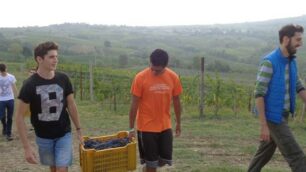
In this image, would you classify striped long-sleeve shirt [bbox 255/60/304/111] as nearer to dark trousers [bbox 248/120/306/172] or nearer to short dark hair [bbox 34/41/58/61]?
dark trousers [bbox 248/120/306/172]

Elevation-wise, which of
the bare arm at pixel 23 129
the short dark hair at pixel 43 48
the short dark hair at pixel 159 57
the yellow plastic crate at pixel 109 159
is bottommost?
the yellow plastic crate at pixel 109 159

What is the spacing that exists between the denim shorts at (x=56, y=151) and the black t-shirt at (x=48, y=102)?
60 mm

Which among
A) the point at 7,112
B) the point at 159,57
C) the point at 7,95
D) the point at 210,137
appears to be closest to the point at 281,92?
the point at 159,57

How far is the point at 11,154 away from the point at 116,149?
13.9 feet

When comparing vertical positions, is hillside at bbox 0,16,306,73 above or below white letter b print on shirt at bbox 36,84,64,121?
below

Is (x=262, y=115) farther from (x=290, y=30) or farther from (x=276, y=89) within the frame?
(x=290, y=30)

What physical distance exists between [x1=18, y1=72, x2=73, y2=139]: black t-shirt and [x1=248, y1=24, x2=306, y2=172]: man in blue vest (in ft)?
6.94

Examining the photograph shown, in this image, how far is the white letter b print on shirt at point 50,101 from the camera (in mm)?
4730

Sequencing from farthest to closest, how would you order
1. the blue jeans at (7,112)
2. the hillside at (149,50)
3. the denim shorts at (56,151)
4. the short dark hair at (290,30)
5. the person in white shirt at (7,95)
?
the hillside at (149,50), the blue jeans at (7,112), the person in white shirt at (7,95), the short dark hair at (290,30), the denim shorts at (56,151)

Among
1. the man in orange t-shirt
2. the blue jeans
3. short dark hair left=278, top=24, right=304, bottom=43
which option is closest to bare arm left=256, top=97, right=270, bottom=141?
short dark hair left=278, top=24, right=304, bottom=43

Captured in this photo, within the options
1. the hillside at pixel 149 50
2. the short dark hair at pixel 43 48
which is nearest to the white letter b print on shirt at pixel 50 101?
the short dark hair at pixel 43 48

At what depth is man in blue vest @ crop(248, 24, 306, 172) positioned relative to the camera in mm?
5031

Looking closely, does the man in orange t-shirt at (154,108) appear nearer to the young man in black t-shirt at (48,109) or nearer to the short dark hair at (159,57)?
the short dark hair at (159,57)

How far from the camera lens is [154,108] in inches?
215
